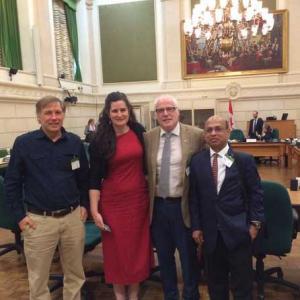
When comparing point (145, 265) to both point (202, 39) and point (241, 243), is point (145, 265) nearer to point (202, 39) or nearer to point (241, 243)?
point (241, 243)

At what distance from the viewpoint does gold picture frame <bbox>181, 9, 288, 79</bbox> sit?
36.7ft

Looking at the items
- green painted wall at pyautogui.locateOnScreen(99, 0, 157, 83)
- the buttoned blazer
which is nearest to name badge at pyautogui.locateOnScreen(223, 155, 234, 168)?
the buttoned blazer

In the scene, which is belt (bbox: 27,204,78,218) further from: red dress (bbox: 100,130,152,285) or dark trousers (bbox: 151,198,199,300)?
dark trousers (bbox: 151,198,199,300)

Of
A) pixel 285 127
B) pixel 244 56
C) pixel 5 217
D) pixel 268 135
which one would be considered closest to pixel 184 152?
pixel 5 217

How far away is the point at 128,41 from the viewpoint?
12.2 m

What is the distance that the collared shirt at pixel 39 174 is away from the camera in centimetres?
211

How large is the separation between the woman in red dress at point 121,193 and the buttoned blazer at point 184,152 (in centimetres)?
A: 7

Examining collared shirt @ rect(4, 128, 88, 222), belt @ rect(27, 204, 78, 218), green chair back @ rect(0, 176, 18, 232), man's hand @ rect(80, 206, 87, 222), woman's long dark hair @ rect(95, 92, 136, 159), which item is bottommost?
green chair back @ rect(0, 176, 18, 232)

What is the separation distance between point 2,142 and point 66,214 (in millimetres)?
6273

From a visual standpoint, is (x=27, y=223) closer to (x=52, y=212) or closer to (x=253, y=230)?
(x=52, y=212)

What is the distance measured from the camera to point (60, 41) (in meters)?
10.7

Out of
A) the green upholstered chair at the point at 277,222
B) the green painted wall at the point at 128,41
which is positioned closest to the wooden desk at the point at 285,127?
the green painted wall at the point at 128,41

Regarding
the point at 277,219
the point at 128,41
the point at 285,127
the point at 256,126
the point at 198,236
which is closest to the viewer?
the point at 198,236

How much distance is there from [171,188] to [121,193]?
0.35 meters
